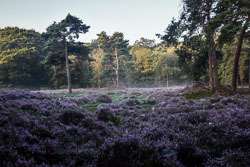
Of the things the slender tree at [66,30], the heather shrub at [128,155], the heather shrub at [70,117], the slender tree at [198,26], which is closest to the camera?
the heather shrub at [128,155]

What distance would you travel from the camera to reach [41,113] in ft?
20.9

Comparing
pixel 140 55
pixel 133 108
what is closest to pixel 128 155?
pixel 133 108

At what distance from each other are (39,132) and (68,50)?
28.5 metres

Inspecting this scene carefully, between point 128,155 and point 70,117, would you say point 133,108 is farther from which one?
point 128,155

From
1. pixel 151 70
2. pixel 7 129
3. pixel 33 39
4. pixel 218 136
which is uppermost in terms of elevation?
pixel 33 39

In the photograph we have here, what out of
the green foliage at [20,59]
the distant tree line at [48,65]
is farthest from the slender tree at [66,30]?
the green foliage at [20,59]

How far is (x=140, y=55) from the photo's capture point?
68188 millimetres

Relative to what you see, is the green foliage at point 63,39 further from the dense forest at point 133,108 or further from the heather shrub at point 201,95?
the heather shrub at point 201,95

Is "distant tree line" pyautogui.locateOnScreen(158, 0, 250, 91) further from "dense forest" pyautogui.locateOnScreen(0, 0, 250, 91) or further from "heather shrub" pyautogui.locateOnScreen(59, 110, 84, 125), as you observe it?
→ "heather shrub" pyautogui.locateOnScreen(59, 110, 84, 125)

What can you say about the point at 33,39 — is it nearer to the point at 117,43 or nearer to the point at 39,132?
the point at 117,43

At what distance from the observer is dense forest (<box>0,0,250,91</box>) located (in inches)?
567

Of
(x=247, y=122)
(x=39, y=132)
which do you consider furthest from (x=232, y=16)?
(x=39, y=132)

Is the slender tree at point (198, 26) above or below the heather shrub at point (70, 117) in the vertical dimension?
above

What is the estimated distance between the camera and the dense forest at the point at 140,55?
14406mm
